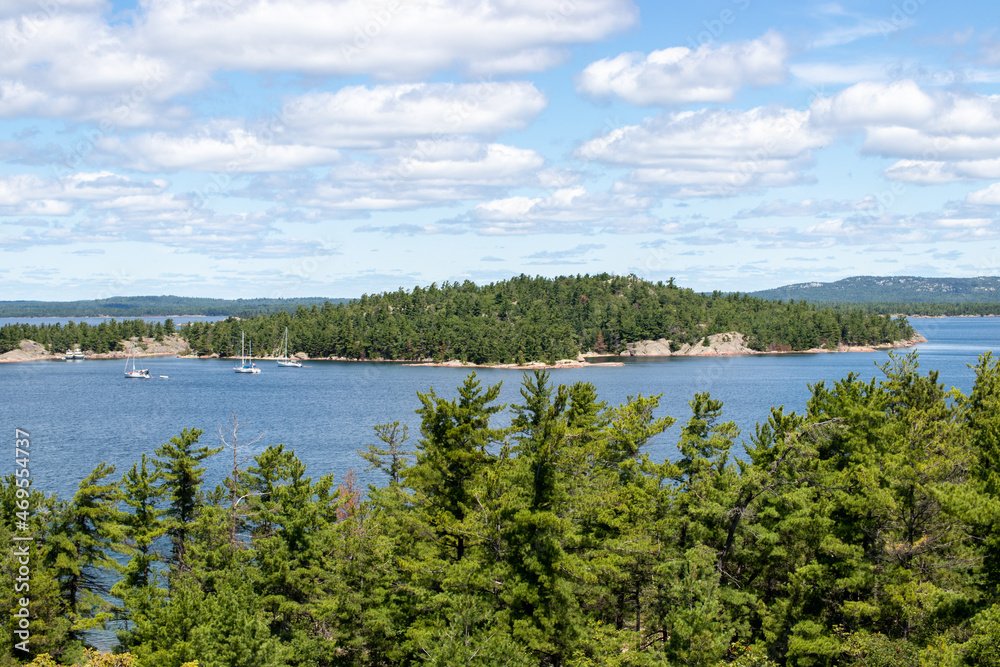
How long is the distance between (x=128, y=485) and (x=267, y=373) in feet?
511

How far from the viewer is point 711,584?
23.6 m

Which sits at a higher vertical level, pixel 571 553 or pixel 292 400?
pixel 571 553

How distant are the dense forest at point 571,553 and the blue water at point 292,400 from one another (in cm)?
2240

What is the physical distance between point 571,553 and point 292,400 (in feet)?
356

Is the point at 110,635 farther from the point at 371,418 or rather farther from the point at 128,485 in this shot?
the point at 371,418

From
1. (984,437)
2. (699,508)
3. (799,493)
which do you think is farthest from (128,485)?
(984,437)

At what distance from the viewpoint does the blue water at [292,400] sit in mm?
79000

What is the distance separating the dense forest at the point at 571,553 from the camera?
920 inches

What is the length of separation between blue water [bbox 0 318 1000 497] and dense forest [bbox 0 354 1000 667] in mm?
22397

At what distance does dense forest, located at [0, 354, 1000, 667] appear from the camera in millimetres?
23359

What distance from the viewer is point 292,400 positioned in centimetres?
12950

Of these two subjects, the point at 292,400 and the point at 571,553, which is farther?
the point at 292,400

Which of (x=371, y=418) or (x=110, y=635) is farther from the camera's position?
(x=371, y=418)

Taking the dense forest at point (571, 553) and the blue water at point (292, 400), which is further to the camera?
the blue water at point (292, 400)
